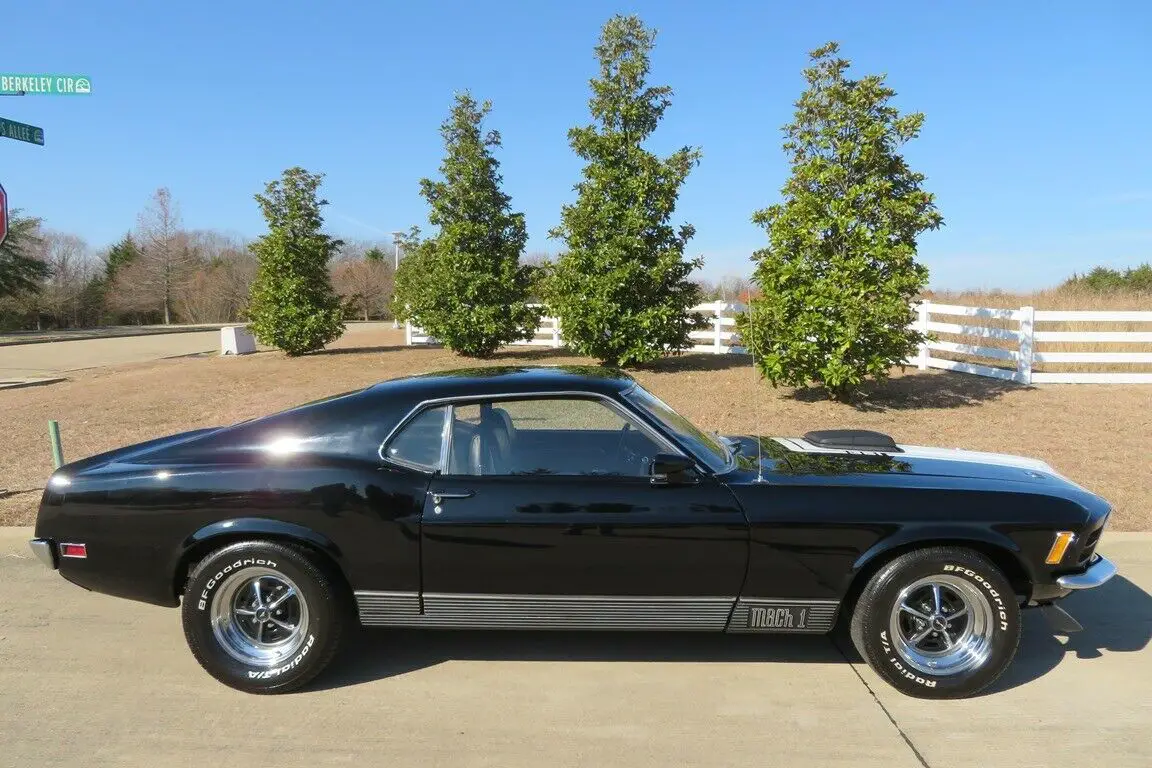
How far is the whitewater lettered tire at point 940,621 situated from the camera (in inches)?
129

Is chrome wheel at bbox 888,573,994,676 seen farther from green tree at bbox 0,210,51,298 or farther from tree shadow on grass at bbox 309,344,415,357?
green tree at bbox 0,210,51,298

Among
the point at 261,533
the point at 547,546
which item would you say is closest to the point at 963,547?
the point at 547,546

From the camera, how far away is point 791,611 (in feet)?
11.0

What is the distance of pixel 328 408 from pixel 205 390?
11590 millimetres

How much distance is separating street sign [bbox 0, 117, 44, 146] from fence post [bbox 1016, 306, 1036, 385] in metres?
13.1

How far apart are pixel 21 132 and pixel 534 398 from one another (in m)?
6.20

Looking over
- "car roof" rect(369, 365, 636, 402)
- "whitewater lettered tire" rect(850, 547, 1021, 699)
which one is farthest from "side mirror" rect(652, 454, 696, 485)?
"whitewater lettered tire" rect(850, 547, 1021, 699)

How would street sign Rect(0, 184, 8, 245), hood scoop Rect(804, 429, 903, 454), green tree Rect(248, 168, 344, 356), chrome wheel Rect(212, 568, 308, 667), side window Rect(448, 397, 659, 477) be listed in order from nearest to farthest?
chrome wheel Rect(212, 568, 308, 667) → side window Rect(448, 397, 659, 477) → hood scoop Rect(804, 429, 903, 454) → street sign Rect(0, 184, 8, 245) → green tree Rect(248, 168, 344, 356)

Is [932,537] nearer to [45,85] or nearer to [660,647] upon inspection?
[660,647]

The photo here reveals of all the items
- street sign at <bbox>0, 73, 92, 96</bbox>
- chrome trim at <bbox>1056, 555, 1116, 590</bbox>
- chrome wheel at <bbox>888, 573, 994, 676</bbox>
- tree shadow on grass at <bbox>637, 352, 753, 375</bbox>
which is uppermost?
street sign at <bbox>0, 73, 92, 96</bbox>

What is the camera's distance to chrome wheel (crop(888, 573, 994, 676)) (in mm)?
3311

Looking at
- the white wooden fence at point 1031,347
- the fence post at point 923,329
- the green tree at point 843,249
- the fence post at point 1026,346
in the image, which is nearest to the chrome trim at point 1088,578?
the green tree at point 843,249

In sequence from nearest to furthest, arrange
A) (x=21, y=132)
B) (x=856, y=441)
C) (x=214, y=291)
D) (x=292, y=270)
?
(x=856, y=441), (x=21, y=132), (x=292, y=270), (x=214, y=291)

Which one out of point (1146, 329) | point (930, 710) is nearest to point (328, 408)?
point (930, 710)
